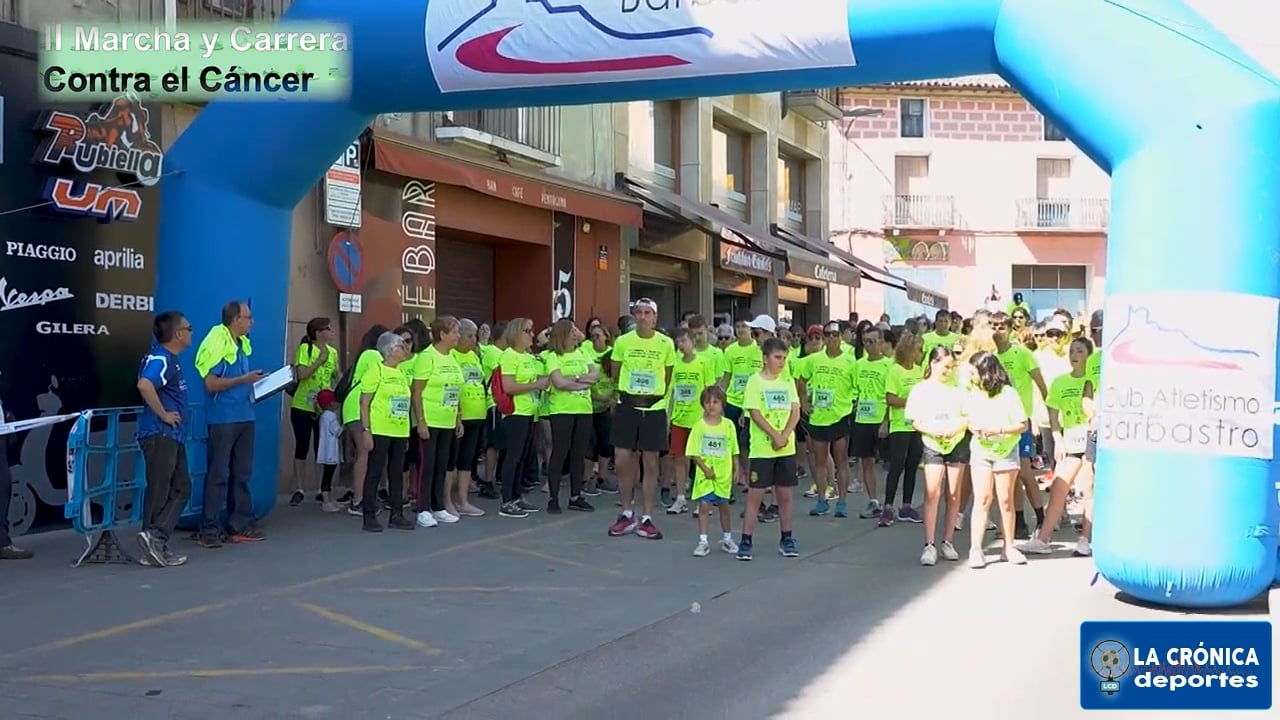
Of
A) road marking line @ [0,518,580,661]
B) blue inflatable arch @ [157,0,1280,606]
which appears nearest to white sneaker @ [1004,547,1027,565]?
blue inflatable arch @ [157,0,1280,606]

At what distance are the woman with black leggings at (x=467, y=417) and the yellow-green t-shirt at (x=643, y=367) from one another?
4.05 ft

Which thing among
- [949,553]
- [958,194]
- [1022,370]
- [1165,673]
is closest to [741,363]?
[1022,370]

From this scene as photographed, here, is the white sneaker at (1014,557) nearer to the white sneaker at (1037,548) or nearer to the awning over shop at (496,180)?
the white sneaker at (1037,548)

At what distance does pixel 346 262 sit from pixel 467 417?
2.96m

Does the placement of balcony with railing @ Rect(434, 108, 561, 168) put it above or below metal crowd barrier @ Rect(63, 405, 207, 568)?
above

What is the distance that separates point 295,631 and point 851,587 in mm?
3536

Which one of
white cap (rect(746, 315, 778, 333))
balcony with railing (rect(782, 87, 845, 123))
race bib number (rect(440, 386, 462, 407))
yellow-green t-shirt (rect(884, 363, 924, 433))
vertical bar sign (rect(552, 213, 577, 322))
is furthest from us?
balcony with railing (rect(782, 87, 845, 123))

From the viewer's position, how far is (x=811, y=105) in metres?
25.9

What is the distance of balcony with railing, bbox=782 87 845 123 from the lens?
25297mm

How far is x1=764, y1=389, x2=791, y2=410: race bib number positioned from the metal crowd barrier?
13.5 feet

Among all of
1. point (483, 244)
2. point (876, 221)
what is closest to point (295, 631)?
point (483, 244)

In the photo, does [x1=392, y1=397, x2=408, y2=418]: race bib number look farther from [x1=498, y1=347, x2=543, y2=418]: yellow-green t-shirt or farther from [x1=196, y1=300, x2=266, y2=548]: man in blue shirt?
[x1=498, y1=347, x2=543, y2=418]: yellow-green t-shirt

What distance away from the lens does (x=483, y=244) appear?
54.0 ft

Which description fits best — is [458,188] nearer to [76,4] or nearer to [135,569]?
[76,4]
